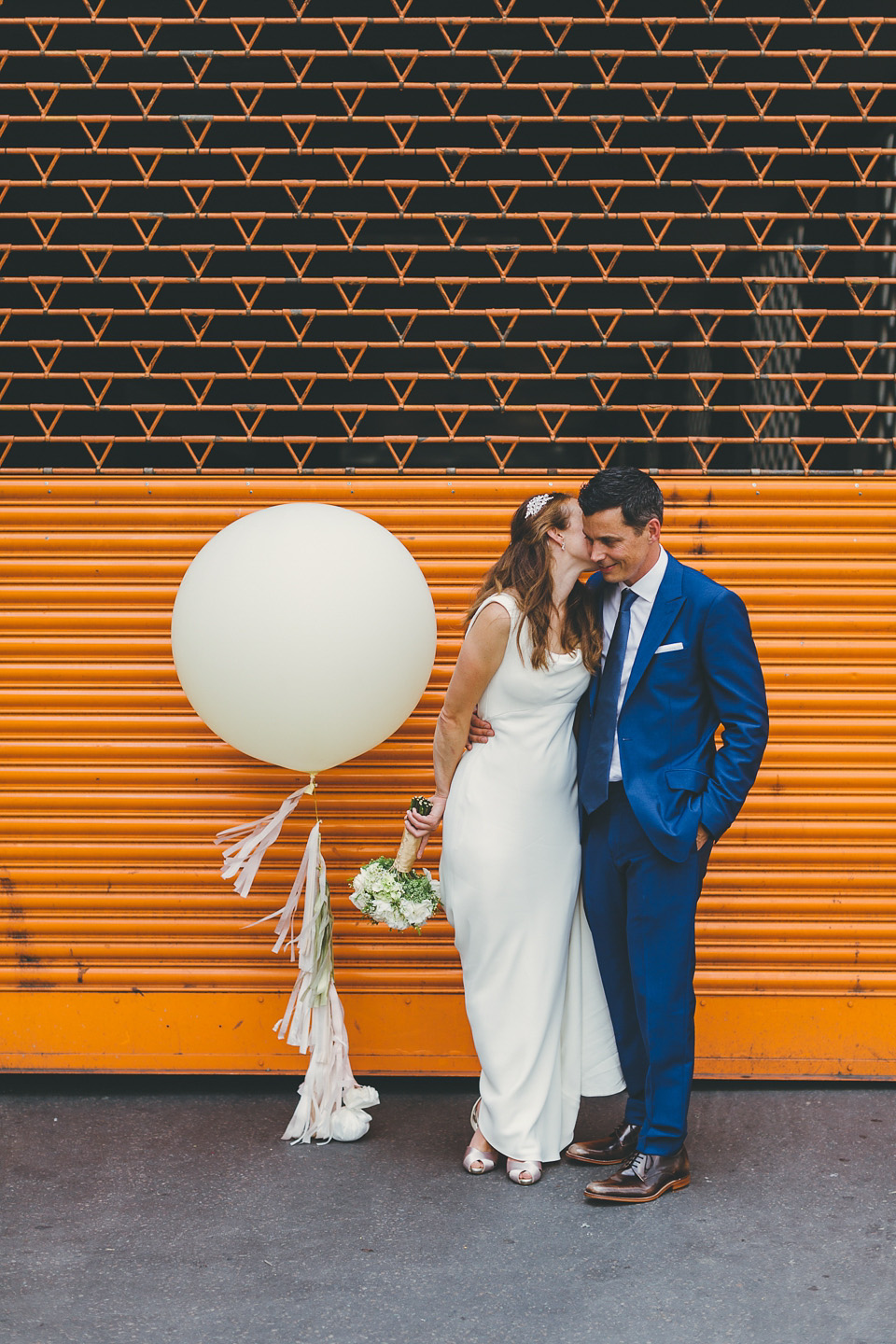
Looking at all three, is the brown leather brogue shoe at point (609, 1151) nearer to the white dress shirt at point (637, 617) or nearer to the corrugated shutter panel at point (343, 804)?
the corrugated shutter panel at point (343, 804)

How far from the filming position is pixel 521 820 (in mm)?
3246

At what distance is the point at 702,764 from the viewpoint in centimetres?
319

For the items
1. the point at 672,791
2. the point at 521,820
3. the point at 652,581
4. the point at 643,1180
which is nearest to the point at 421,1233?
the point at 643,1180

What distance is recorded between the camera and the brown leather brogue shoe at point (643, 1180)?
3.13 m

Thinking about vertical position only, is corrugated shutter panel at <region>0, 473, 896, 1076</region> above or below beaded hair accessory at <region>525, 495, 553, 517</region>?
below

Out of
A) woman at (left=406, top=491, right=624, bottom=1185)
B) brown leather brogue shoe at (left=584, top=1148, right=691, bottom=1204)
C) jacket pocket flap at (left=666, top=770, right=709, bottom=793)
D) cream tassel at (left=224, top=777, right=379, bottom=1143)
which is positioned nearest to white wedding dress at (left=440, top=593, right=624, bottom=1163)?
woman at (left=406, top=491, right=624, bottom=1185)

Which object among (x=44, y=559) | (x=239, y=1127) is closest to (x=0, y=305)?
(x=44, y=559)

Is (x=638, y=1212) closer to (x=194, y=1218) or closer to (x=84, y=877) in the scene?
(x=194, y=1218)

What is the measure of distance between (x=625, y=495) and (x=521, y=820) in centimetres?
98

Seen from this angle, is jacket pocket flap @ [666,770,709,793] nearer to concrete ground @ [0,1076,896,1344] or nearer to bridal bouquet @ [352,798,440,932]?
bridal bouquet @ [352,798,440,932]

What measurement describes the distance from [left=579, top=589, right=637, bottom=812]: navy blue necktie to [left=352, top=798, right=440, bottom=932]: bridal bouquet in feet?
1.68

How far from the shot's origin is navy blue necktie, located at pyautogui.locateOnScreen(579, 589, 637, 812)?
125 inches

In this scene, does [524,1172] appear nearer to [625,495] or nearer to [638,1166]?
[638,1166]

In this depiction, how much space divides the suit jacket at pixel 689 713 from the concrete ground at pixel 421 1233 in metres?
1.05
